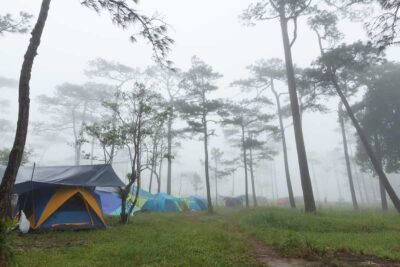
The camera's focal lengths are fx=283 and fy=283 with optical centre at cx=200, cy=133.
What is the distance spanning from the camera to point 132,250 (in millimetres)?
7578

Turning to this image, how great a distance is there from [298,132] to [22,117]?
13.4 meters

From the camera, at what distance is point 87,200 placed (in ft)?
40.4

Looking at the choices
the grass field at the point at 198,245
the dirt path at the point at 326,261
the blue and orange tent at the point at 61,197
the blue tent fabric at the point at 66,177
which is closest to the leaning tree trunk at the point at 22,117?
the grass field at the point at 198,245

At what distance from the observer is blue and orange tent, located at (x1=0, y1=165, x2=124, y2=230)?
11.5 meters

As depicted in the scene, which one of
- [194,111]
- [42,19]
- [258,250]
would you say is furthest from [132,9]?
[194,111]

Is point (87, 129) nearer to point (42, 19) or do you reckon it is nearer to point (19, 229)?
point (19, 229)

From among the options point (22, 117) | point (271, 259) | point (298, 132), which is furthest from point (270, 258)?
point (298, 132)

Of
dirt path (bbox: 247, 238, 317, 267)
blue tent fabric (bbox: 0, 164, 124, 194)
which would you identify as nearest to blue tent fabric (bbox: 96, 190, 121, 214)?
blue tent fabric (bbox: 0, 164, 124, 194)

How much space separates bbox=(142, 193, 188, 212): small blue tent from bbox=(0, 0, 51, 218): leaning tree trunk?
17932mm

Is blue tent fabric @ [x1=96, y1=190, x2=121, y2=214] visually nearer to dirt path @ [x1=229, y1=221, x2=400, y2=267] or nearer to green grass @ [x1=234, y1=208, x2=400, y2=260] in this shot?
green grass @ [x1=234, y1=208, x2=400, y2=260]

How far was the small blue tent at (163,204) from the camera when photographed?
2361 cm

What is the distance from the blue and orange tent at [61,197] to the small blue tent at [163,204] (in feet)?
35.7

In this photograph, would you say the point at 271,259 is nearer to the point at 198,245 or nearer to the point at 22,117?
the point at 198,245

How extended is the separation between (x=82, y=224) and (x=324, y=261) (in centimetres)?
968
